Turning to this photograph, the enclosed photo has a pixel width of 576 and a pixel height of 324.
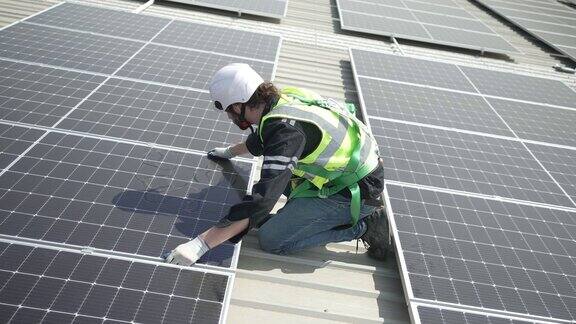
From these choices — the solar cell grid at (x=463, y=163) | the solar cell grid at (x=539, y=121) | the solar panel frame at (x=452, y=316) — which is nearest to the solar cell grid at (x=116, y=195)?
the solar panel frame at (x=452, y=316)

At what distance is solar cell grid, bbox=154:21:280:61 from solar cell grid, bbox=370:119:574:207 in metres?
2.88

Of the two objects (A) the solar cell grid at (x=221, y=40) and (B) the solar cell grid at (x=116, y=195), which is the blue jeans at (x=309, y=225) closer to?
(B) the solar cell grid at (x=116, y=195)

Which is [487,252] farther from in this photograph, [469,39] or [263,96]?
[469,39]

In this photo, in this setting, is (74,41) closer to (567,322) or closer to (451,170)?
(451,170)

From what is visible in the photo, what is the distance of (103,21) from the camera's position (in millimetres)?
8273

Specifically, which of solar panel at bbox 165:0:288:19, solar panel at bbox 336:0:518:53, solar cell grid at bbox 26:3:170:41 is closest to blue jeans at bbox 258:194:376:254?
solar cell grid at bbox 26:3:170:41

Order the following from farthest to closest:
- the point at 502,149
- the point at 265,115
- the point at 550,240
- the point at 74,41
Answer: the point at 74,41, the point at 502,149, the point at 550,240, the point at 265,115

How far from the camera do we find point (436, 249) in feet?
13.6

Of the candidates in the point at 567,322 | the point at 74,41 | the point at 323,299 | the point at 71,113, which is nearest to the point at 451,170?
the point at 567,322

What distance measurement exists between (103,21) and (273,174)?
6587 millimetres

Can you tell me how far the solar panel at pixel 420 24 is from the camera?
10.1 metres

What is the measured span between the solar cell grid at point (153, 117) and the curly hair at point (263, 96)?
131 centimetres

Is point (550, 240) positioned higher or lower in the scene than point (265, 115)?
lower

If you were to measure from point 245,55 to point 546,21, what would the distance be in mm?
11512
